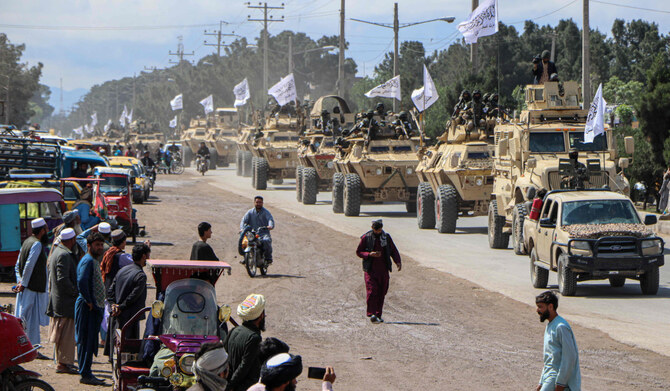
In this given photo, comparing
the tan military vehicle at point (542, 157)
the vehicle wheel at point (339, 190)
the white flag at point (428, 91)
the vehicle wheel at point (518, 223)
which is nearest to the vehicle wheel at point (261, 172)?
the white flag at point (428, 91)

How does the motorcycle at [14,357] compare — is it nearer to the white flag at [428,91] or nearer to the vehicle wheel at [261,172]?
the white flag at [428,91]

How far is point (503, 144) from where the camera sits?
20953 millimetres

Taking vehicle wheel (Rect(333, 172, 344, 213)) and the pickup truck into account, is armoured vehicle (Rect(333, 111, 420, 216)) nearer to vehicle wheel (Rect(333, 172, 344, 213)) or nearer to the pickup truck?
vehicle wheel (Rect(333, 172, 344, 213))

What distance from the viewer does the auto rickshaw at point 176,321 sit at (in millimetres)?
8055

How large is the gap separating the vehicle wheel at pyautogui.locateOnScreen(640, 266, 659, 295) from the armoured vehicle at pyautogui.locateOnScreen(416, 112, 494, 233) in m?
8.44

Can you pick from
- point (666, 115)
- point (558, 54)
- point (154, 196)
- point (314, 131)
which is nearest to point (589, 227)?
point (666, 115)

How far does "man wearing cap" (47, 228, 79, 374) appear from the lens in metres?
10.1

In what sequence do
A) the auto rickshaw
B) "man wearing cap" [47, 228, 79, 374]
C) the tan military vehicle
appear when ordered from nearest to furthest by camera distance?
the auto rickshaw, "man wearing cap" [47, 228, 79, 374], the tan military vehicle

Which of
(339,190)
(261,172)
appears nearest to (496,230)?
(339,190)

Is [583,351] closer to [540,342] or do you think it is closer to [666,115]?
[540,342]

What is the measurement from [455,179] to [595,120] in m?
4.67

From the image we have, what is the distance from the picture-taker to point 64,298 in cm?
1019

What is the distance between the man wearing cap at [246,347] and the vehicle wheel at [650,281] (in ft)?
29.9

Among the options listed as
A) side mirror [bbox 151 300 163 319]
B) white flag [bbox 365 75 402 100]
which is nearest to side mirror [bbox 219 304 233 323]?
side mirror [bbox 151 300 163 319]
